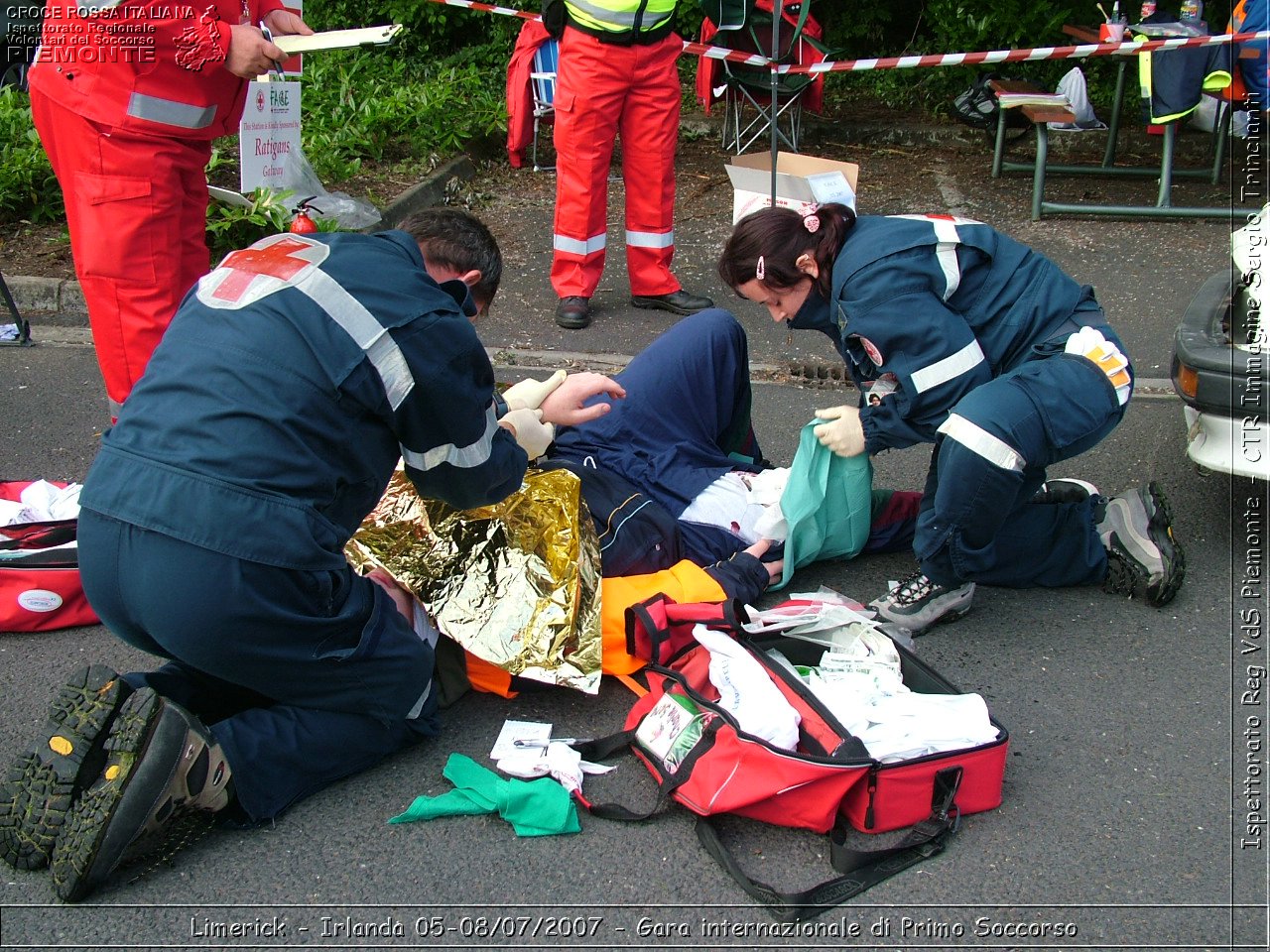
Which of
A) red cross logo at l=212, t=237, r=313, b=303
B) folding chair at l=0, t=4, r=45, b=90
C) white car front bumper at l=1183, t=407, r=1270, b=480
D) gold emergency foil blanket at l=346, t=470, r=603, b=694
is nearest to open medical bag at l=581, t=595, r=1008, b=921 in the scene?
gold emergency foil blanket at l=346, t=470, r=603, b=694

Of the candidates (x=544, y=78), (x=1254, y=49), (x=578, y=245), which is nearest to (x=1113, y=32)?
(x=1254, y=49)

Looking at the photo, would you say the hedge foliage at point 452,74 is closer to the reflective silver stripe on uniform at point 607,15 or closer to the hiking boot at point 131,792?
the reflective silver stripe on uniform at point 607,15

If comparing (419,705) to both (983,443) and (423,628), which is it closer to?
(423,628)

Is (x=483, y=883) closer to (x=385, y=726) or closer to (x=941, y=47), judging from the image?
(x=385, y=726)

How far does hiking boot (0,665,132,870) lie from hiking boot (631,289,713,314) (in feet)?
12.1

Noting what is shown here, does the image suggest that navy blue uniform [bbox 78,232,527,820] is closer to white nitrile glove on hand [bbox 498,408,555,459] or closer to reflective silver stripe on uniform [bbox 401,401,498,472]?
reflective silver stripe on uniform [bbox 401,401,498,472]

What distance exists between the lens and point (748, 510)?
10.6 ft

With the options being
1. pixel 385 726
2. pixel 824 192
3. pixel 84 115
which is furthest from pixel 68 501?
pixel 824 192

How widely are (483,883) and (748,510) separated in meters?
1.39

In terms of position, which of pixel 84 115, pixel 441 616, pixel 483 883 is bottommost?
pixel 483 883

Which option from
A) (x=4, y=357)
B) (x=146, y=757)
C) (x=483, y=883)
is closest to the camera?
(x=146, y=757)

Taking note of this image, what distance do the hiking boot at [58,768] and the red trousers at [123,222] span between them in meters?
1.68

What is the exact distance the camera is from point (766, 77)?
7.65 meters

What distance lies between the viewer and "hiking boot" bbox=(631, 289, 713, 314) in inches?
213
